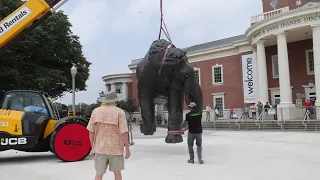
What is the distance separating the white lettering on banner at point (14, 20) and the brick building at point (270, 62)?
1833cm

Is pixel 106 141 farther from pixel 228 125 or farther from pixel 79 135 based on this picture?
pixel 228 125

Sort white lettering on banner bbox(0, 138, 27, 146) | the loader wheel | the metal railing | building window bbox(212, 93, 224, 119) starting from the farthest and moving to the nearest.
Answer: building window bbox(212, 93, 224, 119)
the metal railing
the loader wheel
white lettering on banner bbox(0, 138, 27, 146)

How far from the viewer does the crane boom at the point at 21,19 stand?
975 centimetres

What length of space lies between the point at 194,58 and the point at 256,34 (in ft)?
30.9

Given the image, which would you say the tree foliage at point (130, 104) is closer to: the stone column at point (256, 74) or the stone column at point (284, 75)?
the stone column at point (256, 74)

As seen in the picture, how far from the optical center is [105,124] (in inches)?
182

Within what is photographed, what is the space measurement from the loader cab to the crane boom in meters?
1.83

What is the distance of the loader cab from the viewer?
8.78 meters

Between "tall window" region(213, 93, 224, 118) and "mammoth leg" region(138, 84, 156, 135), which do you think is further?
"tall window" region(213, 93, 224, 118)

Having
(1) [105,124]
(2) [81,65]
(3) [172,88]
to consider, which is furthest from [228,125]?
(1) [105,124]

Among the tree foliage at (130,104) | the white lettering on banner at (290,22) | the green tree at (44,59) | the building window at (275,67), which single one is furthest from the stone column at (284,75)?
the tree foliage at (130,104)

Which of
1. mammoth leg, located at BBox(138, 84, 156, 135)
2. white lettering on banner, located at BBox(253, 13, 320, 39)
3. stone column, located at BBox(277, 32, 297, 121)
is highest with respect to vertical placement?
white lettering on banner, located at BBox(253, 13, 320, 39)

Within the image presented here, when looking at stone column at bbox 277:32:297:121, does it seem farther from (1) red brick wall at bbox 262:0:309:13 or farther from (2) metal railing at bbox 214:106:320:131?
(1) red brick wall at bbox 262:0:309:13

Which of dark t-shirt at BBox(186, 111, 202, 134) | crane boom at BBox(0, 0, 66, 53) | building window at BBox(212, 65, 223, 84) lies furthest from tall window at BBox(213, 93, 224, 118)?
dark t-shirt at BBox(186, 111, 202, 134)
